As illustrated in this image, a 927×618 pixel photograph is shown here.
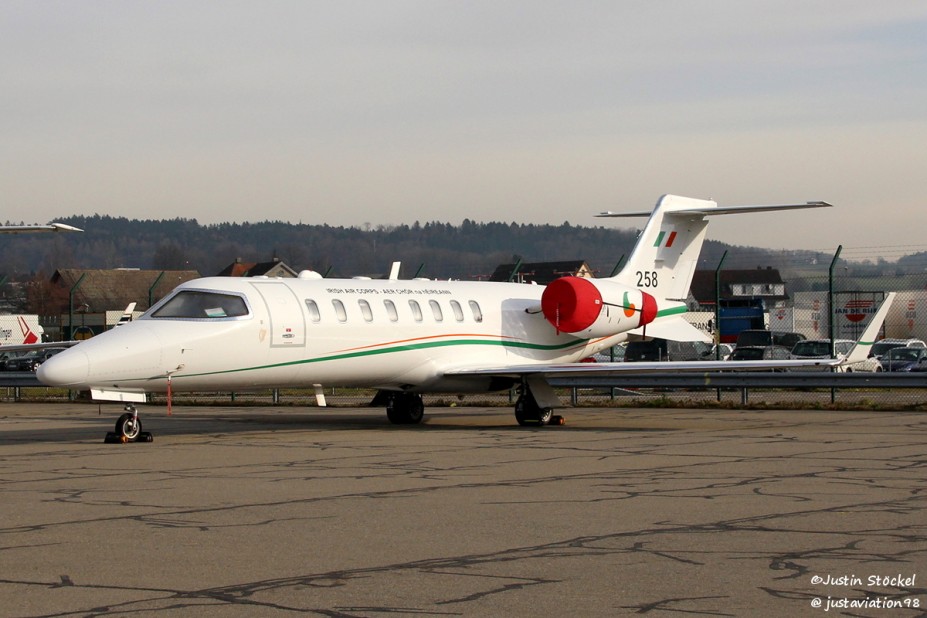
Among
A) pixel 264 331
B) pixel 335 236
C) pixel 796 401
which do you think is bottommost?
pixel 796 401

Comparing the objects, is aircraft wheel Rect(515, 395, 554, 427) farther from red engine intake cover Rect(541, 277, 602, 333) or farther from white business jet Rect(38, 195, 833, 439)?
red engine intake cover Rect(541, 277, 602, 333)

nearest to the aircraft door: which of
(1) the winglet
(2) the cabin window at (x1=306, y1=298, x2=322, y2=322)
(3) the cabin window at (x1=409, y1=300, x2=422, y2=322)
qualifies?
(2) the cabin window at (x1=306, y1=298, x2=322, y2=322)

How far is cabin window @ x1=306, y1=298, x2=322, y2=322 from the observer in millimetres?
18719

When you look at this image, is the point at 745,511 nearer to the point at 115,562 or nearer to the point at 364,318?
the point at 115,562

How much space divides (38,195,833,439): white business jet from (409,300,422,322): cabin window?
0.12 ft

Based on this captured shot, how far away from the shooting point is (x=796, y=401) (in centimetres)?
2578

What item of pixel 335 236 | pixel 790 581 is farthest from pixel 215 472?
pixel 335 236

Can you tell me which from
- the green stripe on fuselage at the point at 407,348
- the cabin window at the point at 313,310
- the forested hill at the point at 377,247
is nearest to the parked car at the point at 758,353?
the green stripe on fuselage at the point at 407,348

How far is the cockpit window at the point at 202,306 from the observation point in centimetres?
1744

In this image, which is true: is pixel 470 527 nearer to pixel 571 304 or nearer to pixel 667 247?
pixel 571 304

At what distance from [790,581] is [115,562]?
13.4 ft

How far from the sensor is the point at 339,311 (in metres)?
19.2

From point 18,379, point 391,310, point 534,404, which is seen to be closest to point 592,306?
point 534,404

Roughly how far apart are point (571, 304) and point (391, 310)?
3.35 meters
